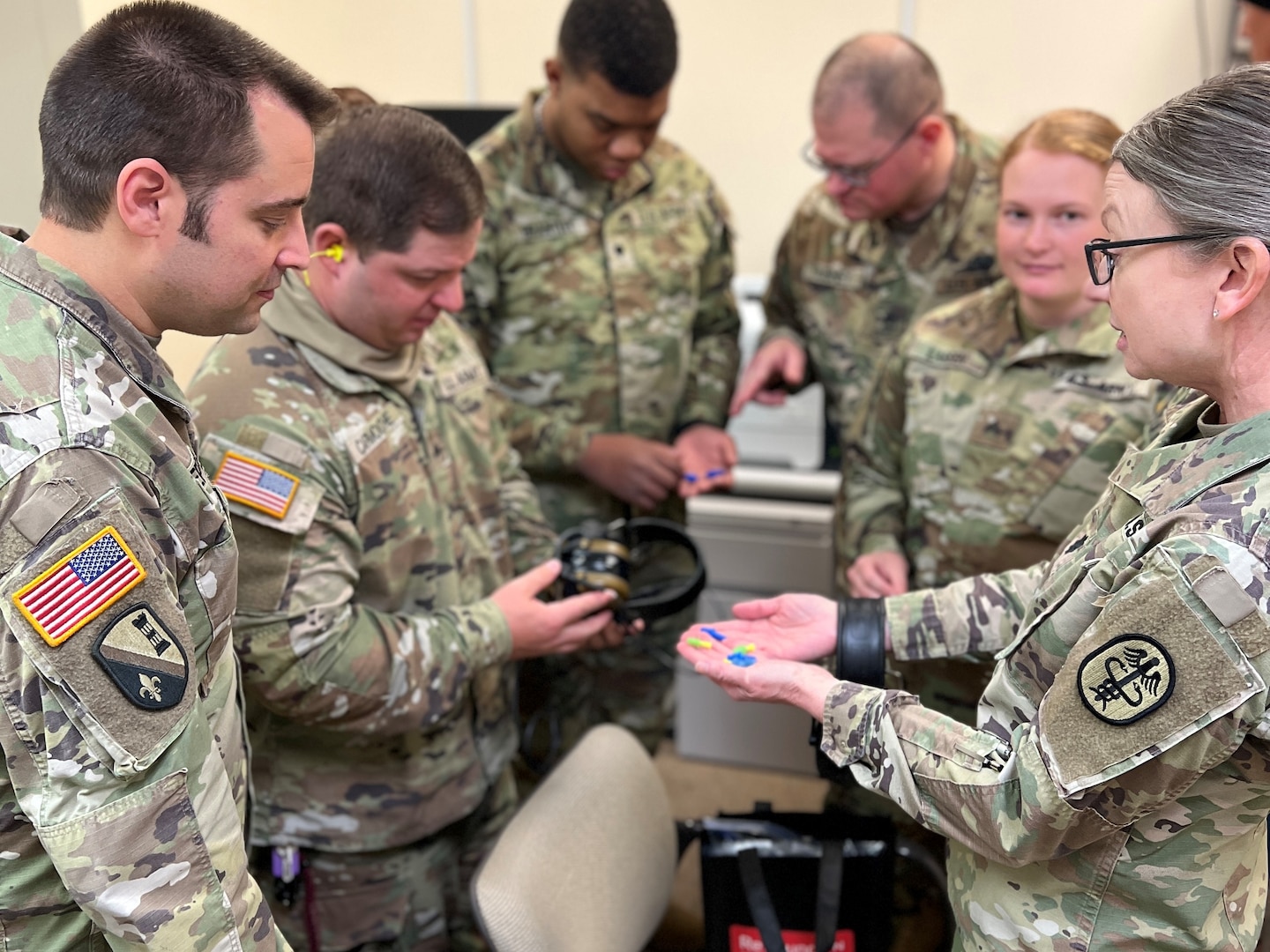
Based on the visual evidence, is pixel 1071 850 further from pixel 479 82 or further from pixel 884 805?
pixel 479 82

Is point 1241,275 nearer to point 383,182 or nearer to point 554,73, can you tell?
point 383,182

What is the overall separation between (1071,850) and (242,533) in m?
1.00

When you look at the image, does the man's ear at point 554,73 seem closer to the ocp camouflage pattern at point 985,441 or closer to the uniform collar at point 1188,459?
the ocp camouflage pattern at point 985,441

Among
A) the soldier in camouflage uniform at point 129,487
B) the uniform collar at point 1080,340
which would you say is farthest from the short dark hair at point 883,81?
the soldier in camouflage uniform at point 129,487

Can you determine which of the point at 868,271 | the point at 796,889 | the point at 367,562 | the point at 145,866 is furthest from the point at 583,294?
the point at 145,866

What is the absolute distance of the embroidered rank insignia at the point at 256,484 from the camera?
1251 millimetres

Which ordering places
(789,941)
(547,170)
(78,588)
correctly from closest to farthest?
(78,588), (789,941), (547,170)

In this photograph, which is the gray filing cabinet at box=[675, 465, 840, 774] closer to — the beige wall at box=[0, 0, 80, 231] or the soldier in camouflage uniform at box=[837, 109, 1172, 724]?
the soldier in camouflage uniform at box=[837, 109, 1172, 724]

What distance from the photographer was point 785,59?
10.6ft

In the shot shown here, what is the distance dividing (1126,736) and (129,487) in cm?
88

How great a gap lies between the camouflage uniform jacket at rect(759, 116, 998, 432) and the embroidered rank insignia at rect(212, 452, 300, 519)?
54.9 inches

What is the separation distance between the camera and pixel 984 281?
218 cm

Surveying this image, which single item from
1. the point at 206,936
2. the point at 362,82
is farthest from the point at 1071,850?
the point at 362,82

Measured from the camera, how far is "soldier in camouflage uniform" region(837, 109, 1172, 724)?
1.67 m
